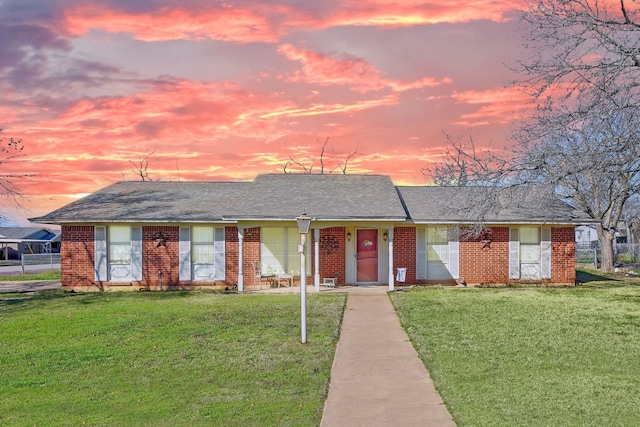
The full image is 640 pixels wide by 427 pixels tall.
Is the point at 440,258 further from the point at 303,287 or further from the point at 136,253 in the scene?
the point at 303,287

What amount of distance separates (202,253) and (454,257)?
9.64 m

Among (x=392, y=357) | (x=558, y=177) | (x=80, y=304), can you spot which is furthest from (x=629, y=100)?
(x=80, y=304)

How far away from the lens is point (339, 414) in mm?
8078

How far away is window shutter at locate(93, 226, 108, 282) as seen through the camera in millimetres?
24688

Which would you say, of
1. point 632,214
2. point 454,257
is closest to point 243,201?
point 454,257

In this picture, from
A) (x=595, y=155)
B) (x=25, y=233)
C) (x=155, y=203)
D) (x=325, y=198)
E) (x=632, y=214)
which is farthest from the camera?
(x=25, y=233)

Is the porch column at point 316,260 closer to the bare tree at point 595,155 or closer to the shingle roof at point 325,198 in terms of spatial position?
the shingle roof at point 325,198

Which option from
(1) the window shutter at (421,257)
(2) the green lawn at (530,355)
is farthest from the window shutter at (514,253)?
(2) the green lawn at (530,355)

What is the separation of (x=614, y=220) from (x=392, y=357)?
26.7 m

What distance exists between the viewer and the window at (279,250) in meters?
24.6

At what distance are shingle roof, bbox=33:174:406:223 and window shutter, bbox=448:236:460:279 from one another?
2.64 metres

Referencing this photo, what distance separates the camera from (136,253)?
24656 mm

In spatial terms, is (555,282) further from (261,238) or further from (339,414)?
(339,414)

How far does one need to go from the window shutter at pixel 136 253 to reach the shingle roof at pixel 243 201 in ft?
2.19
